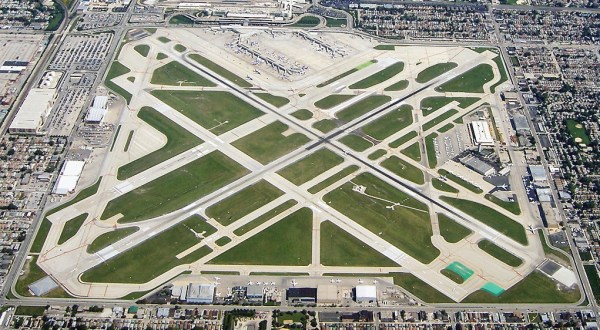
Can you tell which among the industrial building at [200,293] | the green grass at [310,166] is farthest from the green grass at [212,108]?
the industrial building at [200,293]

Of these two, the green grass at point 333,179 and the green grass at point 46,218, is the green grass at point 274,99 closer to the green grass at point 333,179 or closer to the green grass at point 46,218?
the green grass at point 333,179

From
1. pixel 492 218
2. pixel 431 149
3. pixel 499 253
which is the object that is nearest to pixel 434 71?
pixel 431 149

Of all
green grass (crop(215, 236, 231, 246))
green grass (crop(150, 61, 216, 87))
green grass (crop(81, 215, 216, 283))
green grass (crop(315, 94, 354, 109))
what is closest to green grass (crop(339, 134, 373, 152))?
green grass (crop(315, 94, 354, 109))

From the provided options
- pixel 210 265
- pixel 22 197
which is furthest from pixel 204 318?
pixel 22 197

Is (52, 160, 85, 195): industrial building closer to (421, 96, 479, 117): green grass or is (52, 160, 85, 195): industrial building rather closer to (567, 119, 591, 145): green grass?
(421, 96, 479, 117): green grass

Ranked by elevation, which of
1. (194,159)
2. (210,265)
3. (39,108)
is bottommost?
(210,265)

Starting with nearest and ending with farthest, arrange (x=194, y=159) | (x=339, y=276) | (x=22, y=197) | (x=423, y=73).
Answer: (x=339, y=276) → (x=22, y=197) → (x=194, y=159) → (x=423, y=73)

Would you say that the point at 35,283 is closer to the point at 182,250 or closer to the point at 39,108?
the point at 182,250
